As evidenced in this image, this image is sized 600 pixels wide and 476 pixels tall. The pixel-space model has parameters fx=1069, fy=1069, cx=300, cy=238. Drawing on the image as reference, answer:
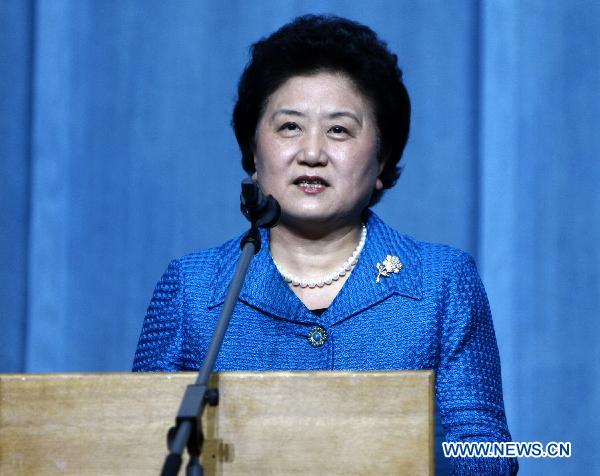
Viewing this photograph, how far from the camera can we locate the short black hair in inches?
87.2

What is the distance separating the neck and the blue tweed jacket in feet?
0.13

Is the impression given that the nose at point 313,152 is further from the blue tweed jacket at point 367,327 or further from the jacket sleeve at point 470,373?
the jacket sleeve at point 470,373

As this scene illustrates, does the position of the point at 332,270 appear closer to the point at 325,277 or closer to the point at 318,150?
the point at 325,277

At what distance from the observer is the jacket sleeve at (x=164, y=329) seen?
2135mm

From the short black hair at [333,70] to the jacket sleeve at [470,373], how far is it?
318 mm

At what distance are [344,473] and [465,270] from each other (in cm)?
88

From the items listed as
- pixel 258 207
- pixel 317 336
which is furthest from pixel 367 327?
pixel 258 207

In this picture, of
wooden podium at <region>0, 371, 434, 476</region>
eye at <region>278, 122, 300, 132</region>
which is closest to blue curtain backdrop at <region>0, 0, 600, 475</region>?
eye at <region>278, 122, 300, 132</region>

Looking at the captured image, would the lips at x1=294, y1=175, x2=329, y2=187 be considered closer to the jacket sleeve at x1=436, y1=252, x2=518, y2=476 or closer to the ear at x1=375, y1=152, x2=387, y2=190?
the ear at x1=375, y1=152, x2=387, y2=190

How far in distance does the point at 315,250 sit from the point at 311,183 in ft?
0.55

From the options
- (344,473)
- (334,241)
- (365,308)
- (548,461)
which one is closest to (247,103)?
(334,241)

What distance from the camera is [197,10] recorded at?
10.3 ft

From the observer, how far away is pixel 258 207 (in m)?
1.61

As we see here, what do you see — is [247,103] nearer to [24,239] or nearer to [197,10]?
[197,10]
